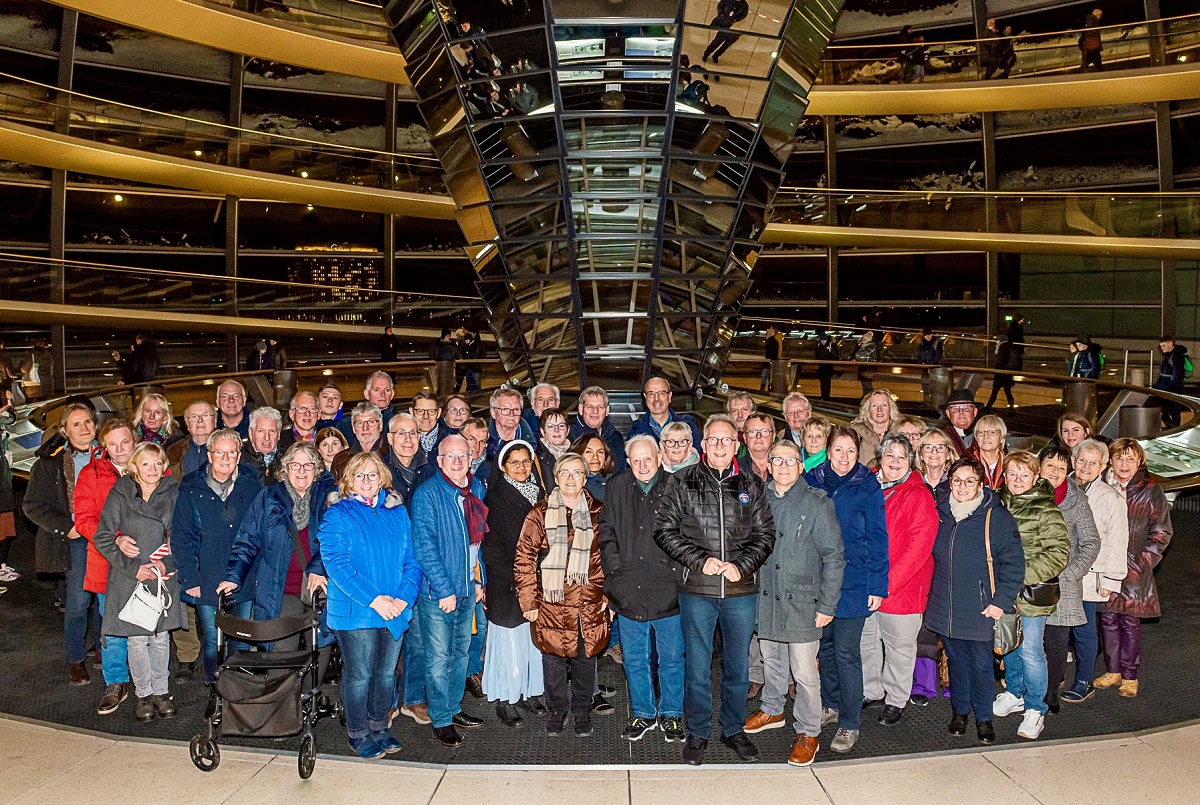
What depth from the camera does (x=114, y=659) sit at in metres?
6.14

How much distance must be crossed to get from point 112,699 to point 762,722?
155 inches

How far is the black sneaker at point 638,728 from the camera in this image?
5.79 metres

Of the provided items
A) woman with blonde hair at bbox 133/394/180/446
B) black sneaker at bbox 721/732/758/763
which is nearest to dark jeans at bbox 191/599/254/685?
woman with blonde hair at bbox 133/394/180/446

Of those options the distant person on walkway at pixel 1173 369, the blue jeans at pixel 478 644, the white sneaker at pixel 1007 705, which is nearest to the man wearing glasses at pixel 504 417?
the blue jeans at pixel 478 644

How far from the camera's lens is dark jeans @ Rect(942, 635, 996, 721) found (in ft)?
18.7

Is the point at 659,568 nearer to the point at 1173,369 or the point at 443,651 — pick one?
the point at 443,651

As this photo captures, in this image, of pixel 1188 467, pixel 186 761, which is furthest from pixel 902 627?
pixel 1188 467

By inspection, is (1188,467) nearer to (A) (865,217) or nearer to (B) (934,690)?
(B) (934,690)

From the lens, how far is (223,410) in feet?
26.1

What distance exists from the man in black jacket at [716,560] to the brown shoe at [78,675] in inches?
159

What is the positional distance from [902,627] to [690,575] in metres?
1.44

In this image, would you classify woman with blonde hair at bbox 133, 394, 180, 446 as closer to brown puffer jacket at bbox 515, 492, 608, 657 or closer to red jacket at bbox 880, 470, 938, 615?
brown puffer jacket at bbox 515, 492, 608, 657

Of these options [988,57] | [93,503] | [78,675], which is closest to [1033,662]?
[93,503]

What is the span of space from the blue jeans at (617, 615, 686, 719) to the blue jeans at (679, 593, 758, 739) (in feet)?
0.66
